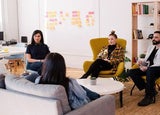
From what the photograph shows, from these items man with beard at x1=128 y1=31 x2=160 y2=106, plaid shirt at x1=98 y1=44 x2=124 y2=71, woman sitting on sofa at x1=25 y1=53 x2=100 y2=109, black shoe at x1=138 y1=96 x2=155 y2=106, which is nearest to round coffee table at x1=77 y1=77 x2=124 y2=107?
black shoe at x1=138 y1=96 x2=155 y2=106

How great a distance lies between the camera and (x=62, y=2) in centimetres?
782

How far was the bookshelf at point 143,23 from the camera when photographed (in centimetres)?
616

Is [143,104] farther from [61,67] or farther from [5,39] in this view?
[5,39]

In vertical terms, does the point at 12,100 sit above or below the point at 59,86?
below

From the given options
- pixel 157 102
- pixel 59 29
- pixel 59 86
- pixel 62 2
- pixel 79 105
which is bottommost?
pixel 157 102

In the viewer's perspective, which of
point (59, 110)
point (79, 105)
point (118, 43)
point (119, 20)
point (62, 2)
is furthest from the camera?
point (62, 2)

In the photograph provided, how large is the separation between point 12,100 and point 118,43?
126 inches

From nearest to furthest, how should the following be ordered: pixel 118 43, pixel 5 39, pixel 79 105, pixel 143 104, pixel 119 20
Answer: pixel 79 105
pixel 143 104
pixel 118 43
pixel 119 20
pixel 5 39

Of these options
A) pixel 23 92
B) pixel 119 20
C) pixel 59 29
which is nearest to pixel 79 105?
pixel 23 92

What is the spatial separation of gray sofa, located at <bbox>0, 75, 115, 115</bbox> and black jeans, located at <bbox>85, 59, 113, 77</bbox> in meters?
2.14

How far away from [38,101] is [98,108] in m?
0.62

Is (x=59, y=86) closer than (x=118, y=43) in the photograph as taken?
Yes

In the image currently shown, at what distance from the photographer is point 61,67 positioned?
8.50ft

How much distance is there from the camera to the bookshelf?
616 cm
